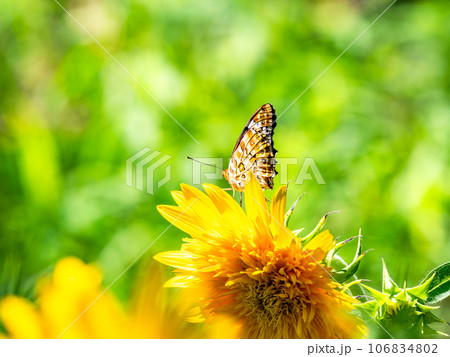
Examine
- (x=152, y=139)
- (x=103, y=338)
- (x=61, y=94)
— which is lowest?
(x=103, y=338)

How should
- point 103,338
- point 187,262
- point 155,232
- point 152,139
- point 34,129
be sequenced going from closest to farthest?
point 103,338 → point 187,262 → point 155,232 → point 152,139 → point 34,129

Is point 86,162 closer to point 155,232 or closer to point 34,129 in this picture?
point 34,129

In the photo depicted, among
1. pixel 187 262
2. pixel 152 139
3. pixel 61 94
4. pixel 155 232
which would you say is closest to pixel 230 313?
pixel 187 262

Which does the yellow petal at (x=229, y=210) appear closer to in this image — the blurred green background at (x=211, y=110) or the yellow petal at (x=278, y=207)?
the yellow petal at (x=278, y=207)

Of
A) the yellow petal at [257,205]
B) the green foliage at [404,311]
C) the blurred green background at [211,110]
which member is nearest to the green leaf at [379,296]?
the green foliage at [404,311]

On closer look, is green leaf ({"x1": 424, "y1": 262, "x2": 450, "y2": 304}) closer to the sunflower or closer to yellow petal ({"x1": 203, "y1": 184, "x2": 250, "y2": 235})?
the sunflower

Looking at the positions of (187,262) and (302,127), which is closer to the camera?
(187,262)
